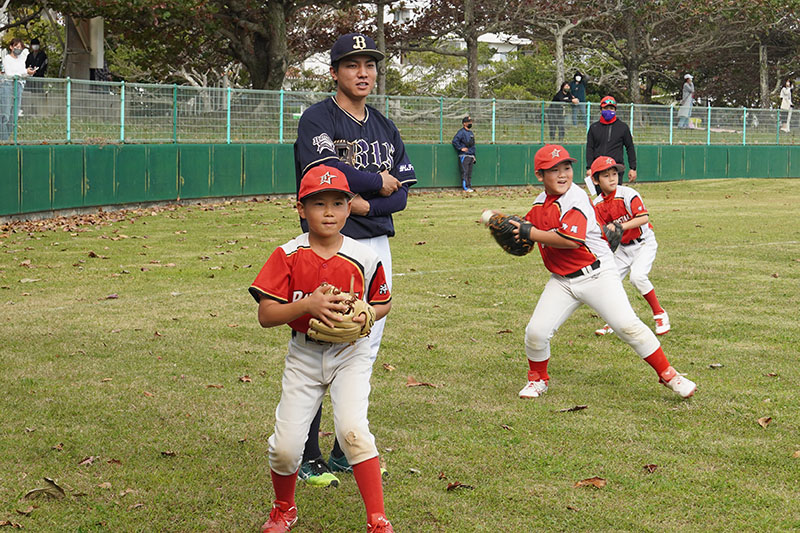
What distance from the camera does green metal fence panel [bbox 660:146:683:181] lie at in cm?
3175

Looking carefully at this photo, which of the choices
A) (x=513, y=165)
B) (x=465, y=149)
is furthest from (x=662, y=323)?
(x=513, y=165)

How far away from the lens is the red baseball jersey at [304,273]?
13.3ft

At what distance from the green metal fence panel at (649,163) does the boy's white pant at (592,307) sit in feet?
83.9

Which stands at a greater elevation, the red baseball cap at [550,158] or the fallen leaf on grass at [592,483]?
the red baseball cap at [550,158]

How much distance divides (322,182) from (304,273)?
15.7 inches

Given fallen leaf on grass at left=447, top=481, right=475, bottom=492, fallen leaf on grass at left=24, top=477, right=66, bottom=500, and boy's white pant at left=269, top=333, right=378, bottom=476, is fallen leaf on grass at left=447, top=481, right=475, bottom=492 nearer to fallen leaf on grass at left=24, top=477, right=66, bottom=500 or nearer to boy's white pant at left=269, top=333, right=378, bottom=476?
boy's white pant at left=269, top=333, right=378, bottom=476

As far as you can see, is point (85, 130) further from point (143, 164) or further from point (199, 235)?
point (199, 235)

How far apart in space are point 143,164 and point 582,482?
1647 cm

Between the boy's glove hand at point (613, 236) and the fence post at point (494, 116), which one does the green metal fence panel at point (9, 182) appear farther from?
the fence post at point (494, 116)

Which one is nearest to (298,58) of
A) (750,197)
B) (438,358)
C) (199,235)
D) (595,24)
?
(595,24)

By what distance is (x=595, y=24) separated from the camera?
46562mm

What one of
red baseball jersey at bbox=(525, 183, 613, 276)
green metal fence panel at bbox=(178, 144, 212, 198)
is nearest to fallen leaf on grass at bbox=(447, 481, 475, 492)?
red baseball jersey at bbox=(525, 183, 613, 276)

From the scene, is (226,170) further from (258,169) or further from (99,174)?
(99,174)

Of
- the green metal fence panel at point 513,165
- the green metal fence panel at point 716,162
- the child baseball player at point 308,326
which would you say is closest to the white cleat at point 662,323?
the child baseball player at point 308,326
